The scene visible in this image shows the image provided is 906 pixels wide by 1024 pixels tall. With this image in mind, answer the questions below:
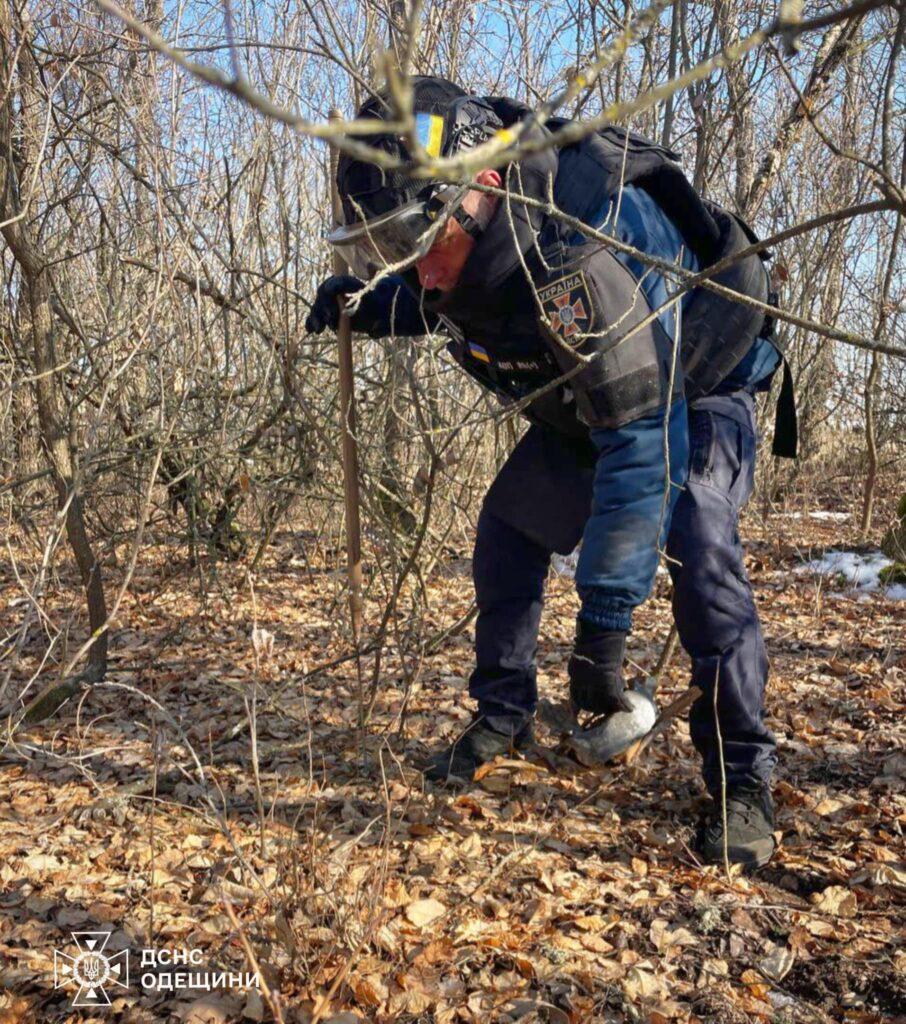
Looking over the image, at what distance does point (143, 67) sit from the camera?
460cm

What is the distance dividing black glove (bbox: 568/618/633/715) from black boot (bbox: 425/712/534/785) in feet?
1.95

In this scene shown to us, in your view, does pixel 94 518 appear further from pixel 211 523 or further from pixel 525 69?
pixel 525 69

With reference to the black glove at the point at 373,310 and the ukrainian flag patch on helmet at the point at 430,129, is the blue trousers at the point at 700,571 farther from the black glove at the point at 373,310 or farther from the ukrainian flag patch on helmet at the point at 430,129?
the ukrainian flag patch on helmet at the point at 430,129

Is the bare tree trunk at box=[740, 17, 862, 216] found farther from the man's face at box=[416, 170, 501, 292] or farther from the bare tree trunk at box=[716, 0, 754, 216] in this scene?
the man's face at box=[416, 170, 501, 292]

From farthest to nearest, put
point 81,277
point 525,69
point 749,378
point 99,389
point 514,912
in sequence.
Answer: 1. point 81,277
2. point 525,69
3. point 99,389
4. point 749,378
5. point 514,912

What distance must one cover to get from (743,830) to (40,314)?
9.79 ft

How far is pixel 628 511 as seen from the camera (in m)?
2.38

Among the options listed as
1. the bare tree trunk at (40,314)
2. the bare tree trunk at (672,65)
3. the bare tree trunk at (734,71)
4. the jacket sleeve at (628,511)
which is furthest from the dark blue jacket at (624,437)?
the bare tree trunk at (672,65)

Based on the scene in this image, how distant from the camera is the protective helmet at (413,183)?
2.37 m

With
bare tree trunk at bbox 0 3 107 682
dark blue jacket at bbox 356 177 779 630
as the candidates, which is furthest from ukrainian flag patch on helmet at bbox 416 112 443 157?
→ bare tree trunk at bbox 0 3 107 682

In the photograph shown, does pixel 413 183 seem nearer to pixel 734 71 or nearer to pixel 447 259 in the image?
pixel 447 259

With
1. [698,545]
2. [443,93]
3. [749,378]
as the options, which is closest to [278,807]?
[698,545]

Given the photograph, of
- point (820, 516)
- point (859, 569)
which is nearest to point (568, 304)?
point (859, 569)

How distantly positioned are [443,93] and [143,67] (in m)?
2.87
